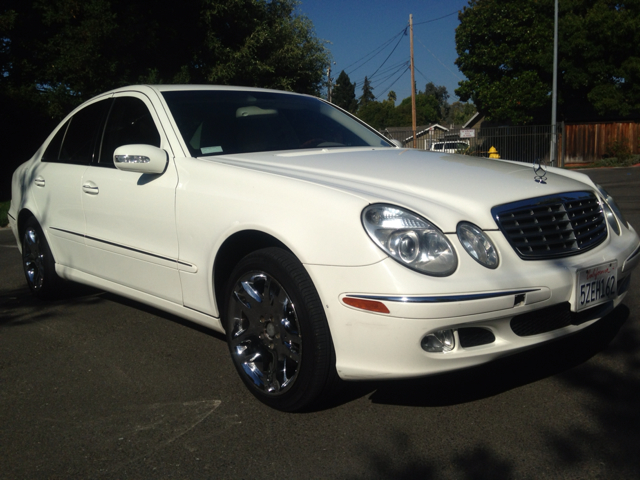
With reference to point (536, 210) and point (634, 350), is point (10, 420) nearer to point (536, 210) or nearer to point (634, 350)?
point (536, 210)

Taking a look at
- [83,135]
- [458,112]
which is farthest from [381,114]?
→ [83,135]

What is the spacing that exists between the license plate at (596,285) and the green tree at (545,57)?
32.7 m

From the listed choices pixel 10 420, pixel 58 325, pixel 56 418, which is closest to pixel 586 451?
pixel 56 418

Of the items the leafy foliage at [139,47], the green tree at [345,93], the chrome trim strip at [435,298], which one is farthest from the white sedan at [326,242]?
the green tree at [345,93]

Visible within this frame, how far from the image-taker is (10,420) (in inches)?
125

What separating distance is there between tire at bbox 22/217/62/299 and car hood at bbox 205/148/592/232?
2.14 m

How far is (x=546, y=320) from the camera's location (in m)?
2.94

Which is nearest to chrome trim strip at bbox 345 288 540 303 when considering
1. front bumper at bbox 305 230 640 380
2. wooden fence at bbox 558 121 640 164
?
front bumper at bbox 305 230 640 380

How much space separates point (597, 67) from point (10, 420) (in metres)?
34.8

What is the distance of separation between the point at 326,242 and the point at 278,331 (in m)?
0.55

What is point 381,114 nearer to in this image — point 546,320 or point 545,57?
point 545,57

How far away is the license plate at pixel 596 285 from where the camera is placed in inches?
117

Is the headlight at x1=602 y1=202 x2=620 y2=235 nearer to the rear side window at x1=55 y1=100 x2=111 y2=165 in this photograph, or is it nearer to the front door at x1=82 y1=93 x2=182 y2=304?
the front door at x1=82 y1=93 x2=182 y2=304

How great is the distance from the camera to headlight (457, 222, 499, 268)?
9.10 ft
